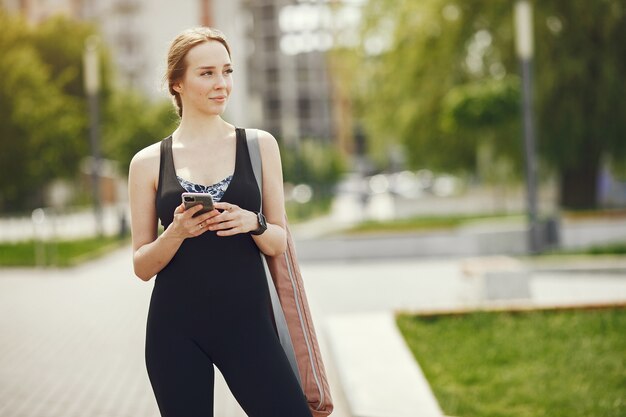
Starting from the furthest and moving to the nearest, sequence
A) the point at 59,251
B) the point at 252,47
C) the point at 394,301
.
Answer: the point at 252,47 → the point at 59,251 → the point at 394,301

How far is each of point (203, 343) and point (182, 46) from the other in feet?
2.99

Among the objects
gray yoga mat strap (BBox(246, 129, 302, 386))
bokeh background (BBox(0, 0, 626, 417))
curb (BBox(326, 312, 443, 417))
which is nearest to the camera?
gray yoga mat strap (BBox(246, 129, 302, 386))

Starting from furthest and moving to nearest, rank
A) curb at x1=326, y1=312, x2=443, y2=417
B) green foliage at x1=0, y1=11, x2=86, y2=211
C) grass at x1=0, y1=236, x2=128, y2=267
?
1. green foliage at x1=0, y1=11, x2=86, y2=211
2. grass at x1=0, y1=236, x2=128, y2=267
3. curb at x1=326, y1=312, x2=443, y2=417

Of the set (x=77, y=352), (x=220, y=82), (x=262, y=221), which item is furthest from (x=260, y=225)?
(x=77, y=352)

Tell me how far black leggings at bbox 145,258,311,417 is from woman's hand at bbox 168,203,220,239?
0.17 metres

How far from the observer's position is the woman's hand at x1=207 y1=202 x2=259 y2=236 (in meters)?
2.58

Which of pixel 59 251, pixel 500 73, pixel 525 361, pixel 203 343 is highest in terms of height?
pixel 500 73

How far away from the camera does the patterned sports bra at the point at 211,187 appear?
2.70m

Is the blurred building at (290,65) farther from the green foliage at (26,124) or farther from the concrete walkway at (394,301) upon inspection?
the concrete walkway at (394,301)

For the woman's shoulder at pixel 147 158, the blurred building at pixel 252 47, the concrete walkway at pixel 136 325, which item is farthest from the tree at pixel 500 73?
the blurred building at pixel 252 47

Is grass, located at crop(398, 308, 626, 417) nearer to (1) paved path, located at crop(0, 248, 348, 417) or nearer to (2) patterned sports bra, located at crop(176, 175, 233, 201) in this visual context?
(1) paved path, located at crop(0, 248, 348, 417)

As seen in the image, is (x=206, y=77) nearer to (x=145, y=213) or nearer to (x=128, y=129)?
(x=145, y=213)

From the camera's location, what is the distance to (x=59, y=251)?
2022cm

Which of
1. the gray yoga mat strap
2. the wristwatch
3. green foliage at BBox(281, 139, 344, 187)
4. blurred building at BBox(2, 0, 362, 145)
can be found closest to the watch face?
the wristwatch
